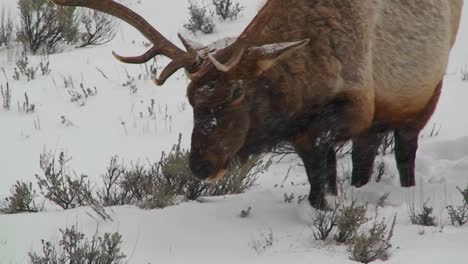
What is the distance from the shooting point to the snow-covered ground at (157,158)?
374cm

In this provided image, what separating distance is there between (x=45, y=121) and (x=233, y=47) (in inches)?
144

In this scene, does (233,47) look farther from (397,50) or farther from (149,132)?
(149,132)

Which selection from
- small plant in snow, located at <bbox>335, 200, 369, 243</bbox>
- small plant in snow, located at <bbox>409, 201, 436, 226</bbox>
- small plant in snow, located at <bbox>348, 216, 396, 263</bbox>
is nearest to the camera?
small plant in snow, located at <bbox>348, 216, 396, 263</bbox>

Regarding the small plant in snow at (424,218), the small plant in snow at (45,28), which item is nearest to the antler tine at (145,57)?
the small plant in snow at (424,218)

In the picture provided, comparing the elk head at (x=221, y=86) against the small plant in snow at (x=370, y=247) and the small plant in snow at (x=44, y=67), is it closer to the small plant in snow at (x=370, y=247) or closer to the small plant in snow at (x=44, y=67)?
the small plant in snow at (x=370, y=247)

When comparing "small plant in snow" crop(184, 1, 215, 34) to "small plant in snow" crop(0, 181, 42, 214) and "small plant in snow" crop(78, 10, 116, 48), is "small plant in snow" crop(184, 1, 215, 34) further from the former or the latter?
"small plant in snow" crop(0, 181, 42, 214)

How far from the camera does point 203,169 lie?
12.7 ft

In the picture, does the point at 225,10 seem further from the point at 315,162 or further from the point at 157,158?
the point at 315,162

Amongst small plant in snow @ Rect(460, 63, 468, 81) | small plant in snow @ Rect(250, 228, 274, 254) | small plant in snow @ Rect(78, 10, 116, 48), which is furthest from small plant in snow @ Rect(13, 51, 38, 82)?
small plant in snow @ Rect(460, 63, 468, 81)

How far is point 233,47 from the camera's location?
3.78 m

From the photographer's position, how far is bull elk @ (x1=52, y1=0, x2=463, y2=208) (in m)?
3.82

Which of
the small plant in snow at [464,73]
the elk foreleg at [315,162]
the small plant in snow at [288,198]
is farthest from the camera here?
the small plant in snow at [464,73]

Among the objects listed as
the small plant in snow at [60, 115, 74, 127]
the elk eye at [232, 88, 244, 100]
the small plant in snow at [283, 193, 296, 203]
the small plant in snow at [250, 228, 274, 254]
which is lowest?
the small plant in snow at [250, 228, 274, 254]

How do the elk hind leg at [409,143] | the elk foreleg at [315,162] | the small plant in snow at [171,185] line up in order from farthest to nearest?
the elk hind leg at [409,143], the small plant in snow at [171,185], the elk foreleg at [315,162]
